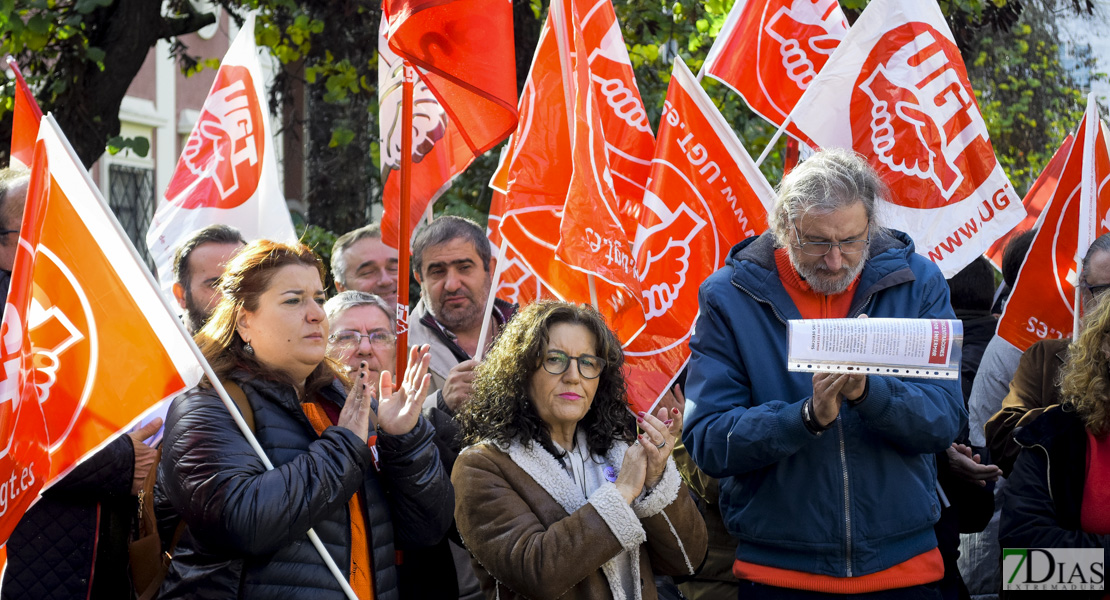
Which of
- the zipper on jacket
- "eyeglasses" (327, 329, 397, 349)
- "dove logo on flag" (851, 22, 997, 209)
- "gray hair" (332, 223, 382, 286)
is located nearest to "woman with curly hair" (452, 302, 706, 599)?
the zipper on jacket

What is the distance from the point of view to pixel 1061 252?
192 inches

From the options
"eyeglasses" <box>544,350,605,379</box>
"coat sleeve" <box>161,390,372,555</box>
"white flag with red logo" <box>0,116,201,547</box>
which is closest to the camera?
"coat sleeve" <box>161,390,372,555</box>

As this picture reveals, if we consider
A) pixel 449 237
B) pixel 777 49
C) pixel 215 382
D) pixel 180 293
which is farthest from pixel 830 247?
pixel 180 293

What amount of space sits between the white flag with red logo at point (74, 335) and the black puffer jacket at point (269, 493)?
0.14 meters

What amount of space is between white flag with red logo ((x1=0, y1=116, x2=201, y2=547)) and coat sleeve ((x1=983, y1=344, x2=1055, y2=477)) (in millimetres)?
2540

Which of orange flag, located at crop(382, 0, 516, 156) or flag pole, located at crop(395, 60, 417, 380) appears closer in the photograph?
flag pole, located at crop(395, 60, 417, 380)

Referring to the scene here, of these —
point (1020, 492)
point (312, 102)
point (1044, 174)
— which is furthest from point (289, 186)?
point (1020, 492)

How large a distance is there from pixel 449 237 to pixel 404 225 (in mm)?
878

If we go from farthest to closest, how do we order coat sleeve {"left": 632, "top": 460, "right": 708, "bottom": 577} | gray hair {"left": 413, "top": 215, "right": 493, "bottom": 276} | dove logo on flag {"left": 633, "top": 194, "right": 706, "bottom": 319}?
gray hair {"left": 413, "top": 215, "right": 493, "bottom": 276}
dove logo on flag {"left": 633, "top": 194, "right": 706, "bottom": 319}
coat sleeve {"left": 632, "top": 460, "right": 708, "bottom": 577}

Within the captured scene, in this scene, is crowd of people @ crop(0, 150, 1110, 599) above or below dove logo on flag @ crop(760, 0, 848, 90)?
below

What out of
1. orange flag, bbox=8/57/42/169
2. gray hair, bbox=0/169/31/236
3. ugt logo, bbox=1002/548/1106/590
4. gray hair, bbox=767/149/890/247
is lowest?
ugt logo, bbox=1002/548/1106/590

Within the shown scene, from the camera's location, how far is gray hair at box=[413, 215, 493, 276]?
4926 mm

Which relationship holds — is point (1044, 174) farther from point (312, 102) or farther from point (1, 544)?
point (312, 102)

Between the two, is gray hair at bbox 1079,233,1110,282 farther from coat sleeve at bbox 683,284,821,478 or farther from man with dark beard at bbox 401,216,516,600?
man with dark beard at bbox 401,216,516,600
